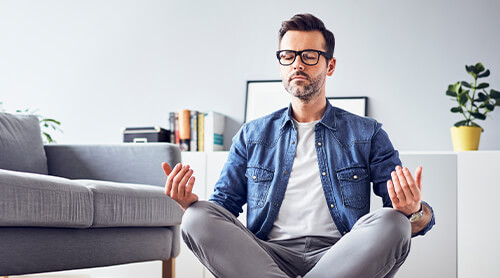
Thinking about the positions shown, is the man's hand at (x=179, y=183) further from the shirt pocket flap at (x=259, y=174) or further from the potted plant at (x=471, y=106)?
the potted plant at (x=471, y=106)

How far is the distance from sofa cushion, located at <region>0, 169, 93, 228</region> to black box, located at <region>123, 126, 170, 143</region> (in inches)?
56.4

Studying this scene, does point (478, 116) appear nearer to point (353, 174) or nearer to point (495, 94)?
point (495, 94)

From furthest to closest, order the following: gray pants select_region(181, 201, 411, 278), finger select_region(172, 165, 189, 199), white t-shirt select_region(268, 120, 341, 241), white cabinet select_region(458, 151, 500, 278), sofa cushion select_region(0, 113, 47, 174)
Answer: white cabinet select_region(458, 151, 500, 278) → sofa cushion select_region(0, 113, 47, 174) → white t-shirt select_region(268, 120, 341, 241) → finger select_region(172, 165, 189, 199) → gray pants select_region(181, 201, 411, 278)

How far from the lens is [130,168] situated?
2.55m

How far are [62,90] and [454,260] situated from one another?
2748 millimetres

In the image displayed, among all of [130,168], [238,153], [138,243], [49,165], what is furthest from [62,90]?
[238,153]

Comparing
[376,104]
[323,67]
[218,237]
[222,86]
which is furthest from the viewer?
[222,86]

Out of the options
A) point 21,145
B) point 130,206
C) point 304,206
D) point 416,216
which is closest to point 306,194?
point 304,206

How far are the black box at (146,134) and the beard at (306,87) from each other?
181 centimetres

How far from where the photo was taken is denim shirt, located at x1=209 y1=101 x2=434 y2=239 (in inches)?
65.9

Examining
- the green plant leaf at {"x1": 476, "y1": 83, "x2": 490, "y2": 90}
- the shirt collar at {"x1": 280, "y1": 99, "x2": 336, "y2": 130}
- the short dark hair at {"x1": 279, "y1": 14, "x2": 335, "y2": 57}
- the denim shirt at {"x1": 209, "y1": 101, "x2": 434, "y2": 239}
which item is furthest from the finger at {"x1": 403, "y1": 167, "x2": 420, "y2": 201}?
the green plant leaf at {"x1": 476, "y1": 83, "x2": 490, "y2": 90}

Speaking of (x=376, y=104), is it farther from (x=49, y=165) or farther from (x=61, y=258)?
(x=61, y=258)

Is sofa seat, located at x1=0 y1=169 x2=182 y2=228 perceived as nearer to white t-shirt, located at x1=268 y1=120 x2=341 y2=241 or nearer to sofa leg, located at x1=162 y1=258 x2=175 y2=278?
sofa leg, located at x1=162 y1=258 x2=175 y2=278

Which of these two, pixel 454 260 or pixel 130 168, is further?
pixel 454 260
